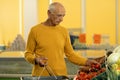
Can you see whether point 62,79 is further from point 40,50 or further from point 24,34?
point 24,34

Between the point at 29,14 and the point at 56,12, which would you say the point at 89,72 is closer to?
the point at 56,12

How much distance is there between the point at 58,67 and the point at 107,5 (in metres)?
5.44

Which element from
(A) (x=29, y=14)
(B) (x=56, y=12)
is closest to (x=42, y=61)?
(B) (x=56, y=12)

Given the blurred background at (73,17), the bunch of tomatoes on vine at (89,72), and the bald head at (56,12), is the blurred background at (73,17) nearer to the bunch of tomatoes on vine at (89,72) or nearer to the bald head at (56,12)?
the bald head at (56,12)

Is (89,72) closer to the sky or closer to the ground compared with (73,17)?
closer to the ground

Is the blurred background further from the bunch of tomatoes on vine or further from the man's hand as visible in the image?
the bunch of tomatoes on vine

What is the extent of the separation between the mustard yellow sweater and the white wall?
514 centimetres

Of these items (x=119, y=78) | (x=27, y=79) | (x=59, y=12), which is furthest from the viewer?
(x=59, y=12)

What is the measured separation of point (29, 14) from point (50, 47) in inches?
208

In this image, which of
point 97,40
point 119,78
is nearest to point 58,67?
point 119,78

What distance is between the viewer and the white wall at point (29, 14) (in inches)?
317

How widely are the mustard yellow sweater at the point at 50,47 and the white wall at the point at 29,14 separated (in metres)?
5.14

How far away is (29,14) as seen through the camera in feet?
26.4

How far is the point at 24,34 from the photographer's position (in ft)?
26.7
